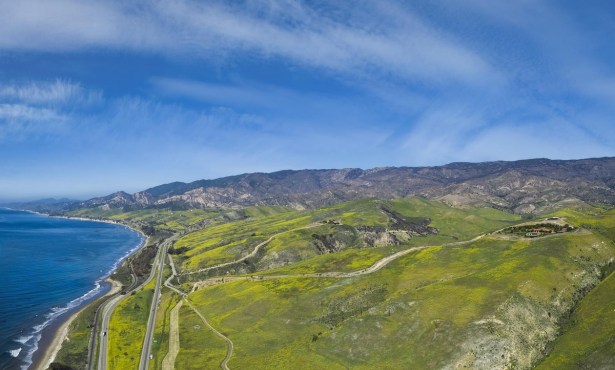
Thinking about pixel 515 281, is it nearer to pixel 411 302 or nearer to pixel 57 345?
pixel 411 302

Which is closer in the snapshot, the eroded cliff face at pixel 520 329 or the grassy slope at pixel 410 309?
the eroded cliff face at pixel 520 329

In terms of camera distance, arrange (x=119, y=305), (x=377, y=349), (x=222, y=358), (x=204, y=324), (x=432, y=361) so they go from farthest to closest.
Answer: (x=119, y=305) < (x=204, y=324) < (x=222, y=358) < (x=377, y=349) < (x=432, y=361)

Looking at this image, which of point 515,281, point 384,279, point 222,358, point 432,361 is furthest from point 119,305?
point 515,281

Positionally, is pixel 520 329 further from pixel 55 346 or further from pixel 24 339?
pixel 24 339

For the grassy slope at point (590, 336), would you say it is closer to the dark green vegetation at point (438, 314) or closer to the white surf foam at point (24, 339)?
the dark green vegetation at point (438, 314)

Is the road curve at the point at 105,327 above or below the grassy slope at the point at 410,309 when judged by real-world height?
below

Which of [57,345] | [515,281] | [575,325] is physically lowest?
[57,345]

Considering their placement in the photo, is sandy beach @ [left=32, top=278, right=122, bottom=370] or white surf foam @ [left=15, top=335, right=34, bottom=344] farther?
white surf foam @ [left=15, top=335, right=34, bottom=344]

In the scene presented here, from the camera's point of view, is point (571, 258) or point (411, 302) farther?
point (571, 258)

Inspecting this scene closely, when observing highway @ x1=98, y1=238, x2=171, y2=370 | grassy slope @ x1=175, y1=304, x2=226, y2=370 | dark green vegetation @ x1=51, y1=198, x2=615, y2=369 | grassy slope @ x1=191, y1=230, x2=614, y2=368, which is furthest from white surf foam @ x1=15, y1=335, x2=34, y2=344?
grassy slope @ x1=191, y1=230, x2=614, y2=368

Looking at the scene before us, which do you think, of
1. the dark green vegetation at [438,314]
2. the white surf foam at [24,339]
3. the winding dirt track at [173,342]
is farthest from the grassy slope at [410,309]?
the white surf foam at [24,339]

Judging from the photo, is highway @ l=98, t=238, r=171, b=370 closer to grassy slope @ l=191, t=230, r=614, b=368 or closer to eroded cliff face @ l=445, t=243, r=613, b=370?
grassy slope @ l=191, t=230, r=614, b=368
